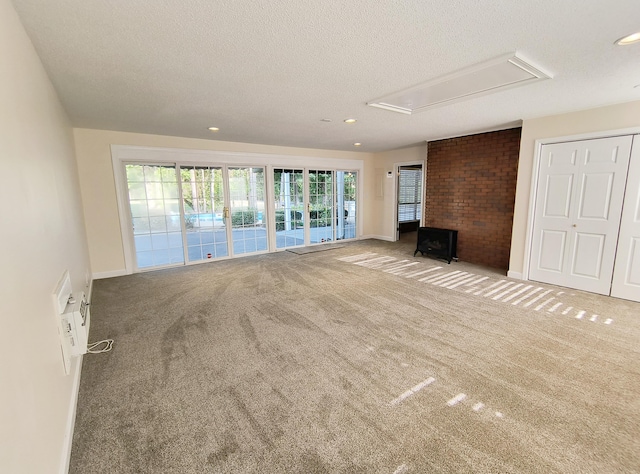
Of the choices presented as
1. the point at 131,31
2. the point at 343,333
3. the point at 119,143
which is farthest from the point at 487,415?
the point at 119,143

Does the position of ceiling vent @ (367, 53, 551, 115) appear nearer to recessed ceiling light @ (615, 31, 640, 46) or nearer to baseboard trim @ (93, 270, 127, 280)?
recessed ceiling light @ (615, 31, 640, 46)

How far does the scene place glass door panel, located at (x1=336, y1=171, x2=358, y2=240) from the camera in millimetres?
7719

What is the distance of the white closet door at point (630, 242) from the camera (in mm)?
3443

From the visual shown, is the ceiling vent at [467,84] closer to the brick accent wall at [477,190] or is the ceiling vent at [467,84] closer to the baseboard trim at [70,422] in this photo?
the brick accent wall at [477,190]

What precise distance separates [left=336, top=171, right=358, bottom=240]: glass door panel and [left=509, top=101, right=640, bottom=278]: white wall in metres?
4.14

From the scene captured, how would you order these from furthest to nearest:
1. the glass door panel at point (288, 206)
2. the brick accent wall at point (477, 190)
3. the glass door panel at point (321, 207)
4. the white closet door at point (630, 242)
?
1. the glass door panel at point (321, 207)
2. the glass door panel at point (288, 206)
3. the brick accent wall at point (477, 190)
4. the white closet door at point (630, 242)

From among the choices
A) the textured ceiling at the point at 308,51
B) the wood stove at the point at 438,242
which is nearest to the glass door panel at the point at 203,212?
the textured ceiling at the point at 308,51

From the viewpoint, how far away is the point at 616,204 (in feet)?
11.8

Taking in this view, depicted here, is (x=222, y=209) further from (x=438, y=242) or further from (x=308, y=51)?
(x=438, y=242)

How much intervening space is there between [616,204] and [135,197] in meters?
7.03

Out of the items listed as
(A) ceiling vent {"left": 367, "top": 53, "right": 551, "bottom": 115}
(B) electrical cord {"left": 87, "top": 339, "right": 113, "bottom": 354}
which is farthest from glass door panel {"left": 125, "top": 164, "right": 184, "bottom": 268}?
(A) ceiling vent {"left": 367, "top": 53, "right": 551, "bottom": 115}

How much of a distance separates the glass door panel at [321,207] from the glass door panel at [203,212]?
2.24m

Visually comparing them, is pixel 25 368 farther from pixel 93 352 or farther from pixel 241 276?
pixel 241 276

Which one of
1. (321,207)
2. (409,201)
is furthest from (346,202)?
(409,201)
